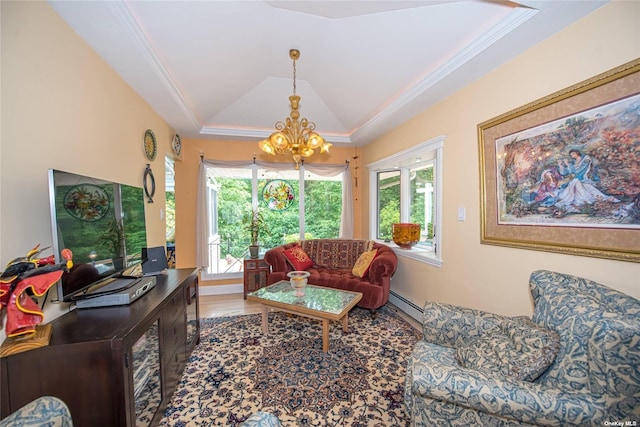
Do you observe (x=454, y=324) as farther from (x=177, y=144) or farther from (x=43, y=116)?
(x=177, y=144)

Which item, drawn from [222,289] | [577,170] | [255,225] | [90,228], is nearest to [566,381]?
[577,170]

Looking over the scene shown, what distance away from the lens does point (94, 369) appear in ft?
3.59

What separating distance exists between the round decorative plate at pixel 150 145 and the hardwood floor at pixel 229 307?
2090mm

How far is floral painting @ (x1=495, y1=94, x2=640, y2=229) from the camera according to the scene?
135 centimetres

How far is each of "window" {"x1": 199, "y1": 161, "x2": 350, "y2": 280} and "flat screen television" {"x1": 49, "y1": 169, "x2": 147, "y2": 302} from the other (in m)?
2.33

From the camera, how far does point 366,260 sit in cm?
341

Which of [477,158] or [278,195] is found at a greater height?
[477,158]

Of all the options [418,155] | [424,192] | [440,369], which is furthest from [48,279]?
[424,192]

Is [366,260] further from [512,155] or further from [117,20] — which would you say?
[117,20]

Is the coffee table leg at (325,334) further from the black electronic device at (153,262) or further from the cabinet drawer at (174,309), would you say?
the black electronic device at (153,262)

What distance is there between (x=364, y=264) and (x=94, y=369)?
9.14 ft

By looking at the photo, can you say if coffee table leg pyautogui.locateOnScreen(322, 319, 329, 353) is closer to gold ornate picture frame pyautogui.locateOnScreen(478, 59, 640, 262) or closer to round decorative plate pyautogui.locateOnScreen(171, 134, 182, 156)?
gold ornate picture frame pyautogui.locateOnScreen(478, 59, 640, 262)

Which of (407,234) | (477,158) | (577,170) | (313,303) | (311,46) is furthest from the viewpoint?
(407,234)

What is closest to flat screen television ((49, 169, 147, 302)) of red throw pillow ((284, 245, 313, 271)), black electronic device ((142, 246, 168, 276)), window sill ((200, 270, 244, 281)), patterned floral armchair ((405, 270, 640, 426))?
black electronic device ((142, 246, 168, 276))
